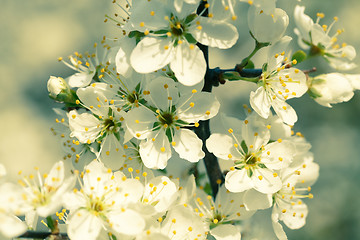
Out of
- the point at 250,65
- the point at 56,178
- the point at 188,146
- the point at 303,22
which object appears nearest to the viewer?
the point at 56,178

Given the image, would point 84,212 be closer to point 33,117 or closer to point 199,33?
point 199,33

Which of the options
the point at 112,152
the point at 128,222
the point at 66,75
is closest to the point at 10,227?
the point at 128,222

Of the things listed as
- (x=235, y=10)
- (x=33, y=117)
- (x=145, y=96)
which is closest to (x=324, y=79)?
(x=235, y=10)

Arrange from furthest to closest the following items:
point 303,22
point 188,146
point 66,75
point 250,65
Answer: point 66,75 → point 303,22 → point 250,65 → point 188,146

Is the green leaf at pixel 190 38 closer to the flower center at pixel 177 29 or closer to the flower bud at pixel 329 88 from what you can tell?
the flower center at pixel 177 29

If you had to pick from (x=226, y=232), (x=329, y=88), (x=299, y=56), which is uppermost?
(x=299, y=56)

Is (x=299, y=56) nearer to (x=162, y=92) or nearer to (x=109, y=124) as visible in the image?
(x=162, y=92)

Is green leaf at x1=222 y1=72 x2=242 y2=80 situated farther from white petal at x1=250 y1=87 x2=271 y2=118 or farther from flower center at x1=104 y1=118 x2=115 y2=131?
flower center at x1=104 y1=118 x2=115 y2=131

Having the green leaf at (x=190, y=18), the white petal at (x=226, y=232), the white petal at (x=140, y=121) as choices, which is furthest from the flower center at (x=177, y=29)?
the white petal at (x=226, y=232)
